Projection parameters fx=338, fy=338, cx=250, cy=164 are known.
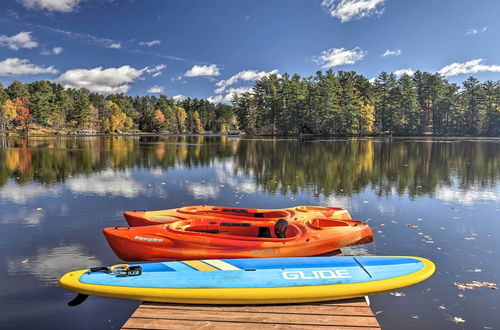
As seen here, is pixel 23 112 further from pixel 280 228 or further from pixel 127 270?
pixel 127 270

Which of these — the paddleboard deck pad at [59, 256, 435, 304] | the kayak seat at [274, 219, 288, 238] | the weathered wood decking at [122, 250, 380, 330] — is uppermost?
the kayak seat at [274, 219, 288, 238]

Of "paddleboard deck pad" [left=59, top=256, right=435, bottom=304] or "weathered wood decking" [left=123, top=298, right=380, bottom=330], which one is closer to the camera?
"weathered wood decking" [left=123, top=298, right=380, bottom=330]

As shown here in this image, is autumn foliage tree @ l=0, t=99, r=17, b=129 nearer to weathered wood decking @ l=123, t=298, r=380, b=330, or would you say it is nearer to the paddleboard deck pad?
the paddleboard deck pad

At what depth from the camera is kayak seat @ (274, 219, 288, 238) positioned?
9.05 m

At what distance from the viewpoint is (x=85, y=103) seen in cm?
12938

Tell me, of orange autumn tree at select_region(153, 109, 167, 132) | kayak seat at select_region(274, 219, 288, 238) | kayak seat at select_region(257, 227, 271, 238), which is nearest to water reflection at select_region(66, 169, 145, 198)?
kayak seat at select_region(257, 227, 271, 238)

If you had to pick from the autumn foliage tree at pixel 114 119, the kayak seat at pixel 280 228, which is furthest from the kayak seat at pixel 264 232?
the autumn foliage tree at pixel 114 119

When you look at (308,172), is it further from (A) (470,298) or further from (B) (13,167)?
(B) (13,167)

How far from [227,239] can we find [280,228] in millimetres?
1636

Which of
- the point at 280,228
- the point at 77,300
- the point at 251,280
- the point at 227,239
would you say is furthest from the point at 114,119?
the point at 251,280

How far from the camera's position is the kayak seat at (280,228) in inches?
356

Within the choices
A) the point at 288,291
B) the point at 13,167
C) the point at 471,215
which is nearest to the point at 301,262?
the point at 288,291

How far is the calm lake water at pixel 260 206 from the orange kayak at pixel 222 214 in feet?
4.32

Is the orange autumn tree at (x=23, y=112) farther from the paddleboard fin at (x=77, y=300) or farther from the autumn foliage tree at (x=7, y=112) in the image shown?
the paddleboard fin at (x=77, y=300)
